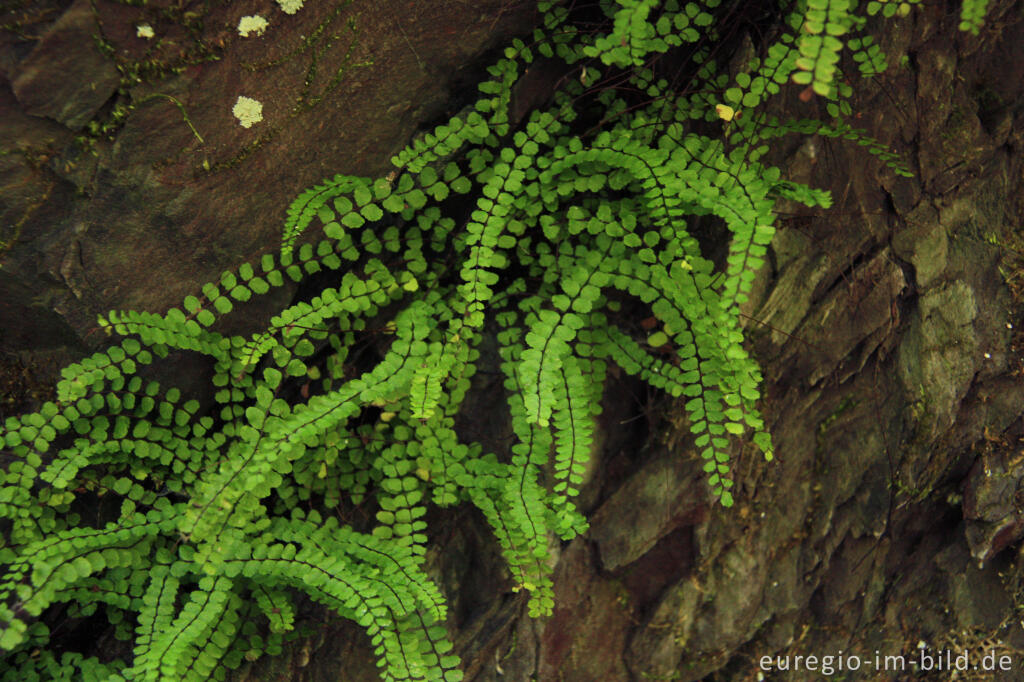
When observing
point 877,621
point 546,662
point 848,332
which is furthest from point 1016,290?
point 546,662

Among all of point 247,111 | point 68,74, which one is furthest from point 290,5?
point 68,74

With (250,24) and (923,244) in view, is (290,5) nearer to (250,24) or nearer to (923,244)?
(250,24)

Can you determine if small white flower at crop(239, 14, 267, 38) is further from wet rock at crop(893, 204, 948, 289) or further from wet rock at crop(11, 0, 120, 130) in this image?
wet rock at crop(893, 204, 948, 289)

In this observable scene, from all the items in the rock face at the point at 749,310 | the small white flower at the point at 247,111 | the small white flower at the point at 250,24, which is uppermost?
the small white flower at the point at 250,24

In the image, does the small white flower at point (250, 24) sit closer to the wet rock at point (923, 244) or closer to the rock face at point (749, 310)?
the rock face at point (749, 310)

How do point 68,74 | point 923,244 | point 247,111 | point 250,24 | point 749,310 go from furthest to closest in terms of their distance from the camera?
point 923,244 < point 749,310 < point 247,111 < point 250,24 < point 68,74

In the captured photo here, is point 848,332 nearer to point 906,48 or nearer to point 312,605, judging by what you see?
point 906,48

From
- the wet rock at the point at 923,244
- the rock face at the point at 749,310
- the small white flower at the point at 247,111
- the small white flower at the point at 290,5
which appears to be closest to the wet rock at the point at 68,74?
the rock face at the point at 749,310
